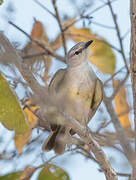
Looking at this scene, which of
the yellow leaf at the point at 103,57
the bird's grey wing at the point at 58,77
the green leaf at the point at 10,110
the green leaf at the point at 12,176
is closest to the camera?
the green leaf at the point at 10,110

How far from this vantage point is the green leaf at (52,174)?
320 cm

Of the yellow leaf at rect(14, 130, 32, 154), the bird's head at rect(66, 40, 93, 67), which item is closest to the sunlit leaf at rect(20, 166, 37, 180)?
the yellow leaf at rect(14, 130, 32, 154)

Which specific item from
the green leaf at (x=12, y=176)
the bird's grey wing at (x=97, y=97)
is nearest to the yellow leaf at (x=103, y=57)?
the bird's grey wing at (x=97, y=97)

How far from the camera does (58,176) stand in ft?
10.7

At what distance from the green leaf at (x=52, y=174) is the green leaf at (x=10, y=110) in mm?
985

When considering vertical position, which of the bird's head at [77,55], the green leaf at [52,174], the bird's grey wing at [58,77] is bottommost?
the green leaf at [52,174]

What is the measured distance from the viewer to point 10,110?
220cm

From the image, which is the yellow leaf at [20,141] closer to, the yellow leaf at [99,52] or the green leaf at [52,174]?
the green leaf at [52,174]

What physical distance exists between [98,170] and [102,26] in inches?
70.1

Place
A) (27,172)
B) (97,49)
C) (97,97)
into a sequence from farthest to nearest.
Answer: (97,49) → (97,97) → (27,172)

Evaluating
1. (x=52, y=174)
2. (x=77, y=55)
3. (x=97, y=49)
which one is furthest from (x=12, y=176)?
(x=97, y=49)

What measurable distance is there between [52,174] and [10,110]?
1280mm

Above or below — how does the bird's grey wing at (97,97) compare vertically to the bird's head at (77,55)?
below

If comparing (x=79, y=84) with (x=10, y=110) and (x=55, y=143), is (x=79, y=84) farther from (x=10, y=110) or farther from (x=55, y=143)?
(x=10, y=110)
